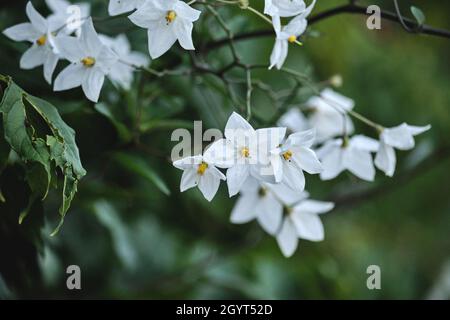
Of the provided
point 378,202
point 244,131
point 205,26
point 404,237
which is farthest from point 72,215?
point 404,237

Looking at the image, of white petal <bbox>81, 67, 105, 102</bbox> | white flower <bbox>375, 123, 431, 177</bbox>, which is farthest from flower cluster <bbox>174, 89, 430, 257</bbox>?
white petal <bbox>81, 67, 105, 102</bbox>

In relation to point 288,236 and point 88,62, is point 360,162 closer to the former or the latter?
point 288,236

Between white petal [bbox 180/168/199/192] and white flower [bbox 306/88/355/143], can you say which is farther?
white flower [bbox 306/88/355/143]

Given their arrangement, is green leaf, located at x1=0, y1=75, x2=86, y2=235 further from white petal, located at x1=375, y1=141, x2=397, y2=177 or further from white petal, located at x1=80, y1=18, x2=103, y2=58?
white petal, located at x1=375, y1=141, x2=397, y2=177

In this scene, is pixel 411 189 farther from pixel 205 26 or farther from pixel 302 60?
pixel 205 26

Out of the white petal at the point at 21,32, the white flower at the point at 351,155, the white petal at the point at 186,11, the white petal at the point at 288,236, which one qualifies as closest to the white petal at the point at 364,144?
the white flower at the point at 351,155

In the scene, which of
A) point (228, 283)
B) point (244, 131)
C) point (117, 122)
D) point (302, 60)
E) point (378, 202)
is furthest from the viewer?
point (378, 202)

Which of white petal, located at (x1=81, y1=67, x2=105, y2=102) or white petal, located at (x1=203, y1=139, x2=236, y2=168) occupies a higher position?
white petal, located at (x1=81, y1=67, x2=105, y2=102)
